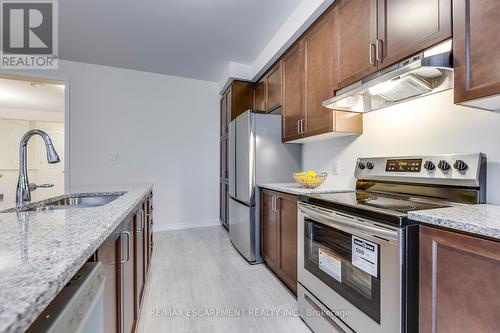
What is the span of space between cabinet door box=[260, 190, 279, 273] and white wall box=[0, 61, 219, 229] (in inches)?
72.9

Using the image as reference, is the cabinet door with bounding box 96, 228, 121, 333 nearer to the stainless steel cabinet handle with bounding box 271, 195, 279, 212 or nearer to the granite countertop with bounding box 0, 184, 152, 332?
the granite countertop with bounding box 0, 184, 152, 332

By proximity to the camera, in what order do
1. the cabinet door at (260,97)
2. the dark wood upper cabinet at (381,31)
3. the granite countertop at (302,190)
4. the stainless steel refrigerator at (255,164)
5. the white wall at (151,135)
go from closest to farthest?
the dark wood upper cabinet at (381,31)
the granite countertop at (302,190)
the stainless steel refrigerator at (255,164)
the cabinet door at (260,97)
the white wall at (151,135)

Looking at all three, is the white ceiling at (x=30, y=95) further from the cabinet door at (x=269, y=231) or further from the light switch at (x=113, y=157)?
the cabinet door at (x=269, y=231)

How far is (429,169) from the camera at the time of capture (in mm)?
1383

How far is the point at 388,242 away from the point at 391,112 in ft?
3.53

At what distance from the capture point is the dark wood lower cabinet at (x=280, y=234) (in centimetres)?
190

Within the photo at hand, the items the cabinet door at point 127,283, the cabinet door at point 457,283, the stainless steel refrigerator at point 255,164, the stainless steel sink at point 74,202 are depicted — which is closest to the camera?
the cabinet door at point 457,283

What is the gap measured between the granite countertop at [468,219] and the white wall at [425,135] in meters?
0.35

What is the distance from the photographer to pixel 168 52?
3141 mm

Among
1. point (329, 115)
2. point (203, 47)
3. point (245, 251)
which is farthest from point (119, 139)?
point (329, 115)

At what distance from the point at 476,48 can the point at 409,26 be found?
1.35 feet

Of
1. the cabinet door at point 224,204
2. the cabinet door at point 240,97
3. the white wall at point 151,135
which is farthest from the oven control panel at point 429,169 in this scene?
the white wall at point 151,135

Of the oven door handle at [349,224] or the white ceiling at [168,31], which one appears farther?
the white ceiling at [168,31]

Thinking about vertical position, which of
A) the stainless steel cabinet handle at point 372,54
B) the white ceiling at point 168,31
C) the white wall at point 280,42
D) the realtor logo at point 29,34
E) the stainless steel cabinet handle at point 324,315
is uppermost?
the white ceiling at point 168,31
